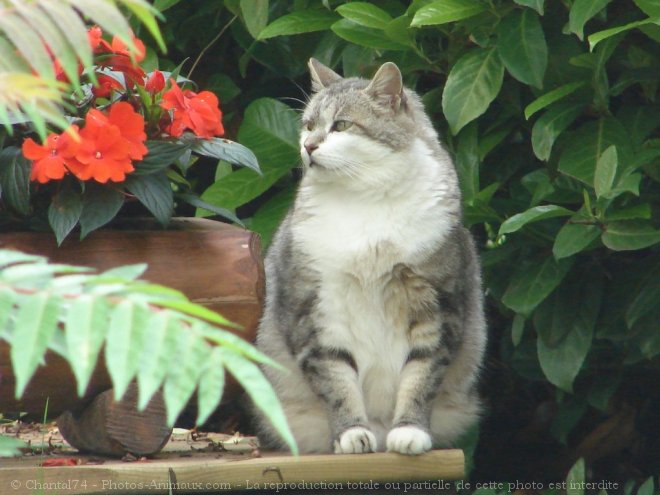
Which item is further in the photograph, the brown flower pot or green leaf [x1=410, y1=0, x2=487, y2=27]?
green leaf [x1=410, y1=0, x2=487, y2=27]

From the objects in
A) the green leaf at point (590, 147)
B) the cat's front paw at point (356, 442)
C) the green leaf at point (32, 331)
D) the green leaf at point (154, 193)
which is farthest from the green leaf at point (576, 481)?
the green leaf at point (32, 331)

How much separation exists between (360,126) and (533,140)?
0.51m

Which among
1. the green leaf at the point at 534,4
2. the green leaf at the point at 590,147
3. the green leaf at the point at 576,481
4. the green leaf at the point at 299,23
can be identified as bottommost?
the green leaf at the point at 576,481

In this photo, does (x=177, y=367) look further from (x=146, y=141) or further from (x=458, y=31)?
(x=458, y=31)

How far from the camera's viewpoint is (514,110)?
3.23 meters

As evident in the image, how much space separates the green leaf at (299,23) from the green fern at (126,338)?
2.23 meters

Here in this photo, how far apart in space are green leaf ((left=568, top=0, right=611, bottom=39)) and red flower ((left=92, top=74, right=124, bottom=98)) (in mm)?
1210

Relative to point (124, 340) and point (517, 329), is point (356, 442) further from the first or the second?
point (124, 340)

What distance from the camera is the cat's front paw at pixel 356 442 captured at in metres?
2.70

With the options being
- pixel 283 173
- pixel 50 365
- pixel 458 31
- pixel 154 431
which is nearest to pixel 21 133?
pixel 50 365

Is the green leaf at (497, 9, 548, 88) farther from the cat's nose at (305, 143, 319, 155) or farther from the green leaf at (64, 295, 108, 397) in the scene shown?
the green leaf at (64, 295, 108, 397)

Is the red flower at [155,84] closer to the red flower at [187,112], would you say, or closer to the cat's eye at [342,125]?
the red flower at [187,112]

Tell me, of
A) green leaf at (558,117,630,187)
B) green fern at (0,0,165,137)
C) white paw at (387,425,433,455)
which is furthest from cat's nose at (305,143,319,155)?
green fern at (0,0,165,137)

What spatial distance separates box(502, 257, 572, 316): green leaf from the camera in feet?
10.0
